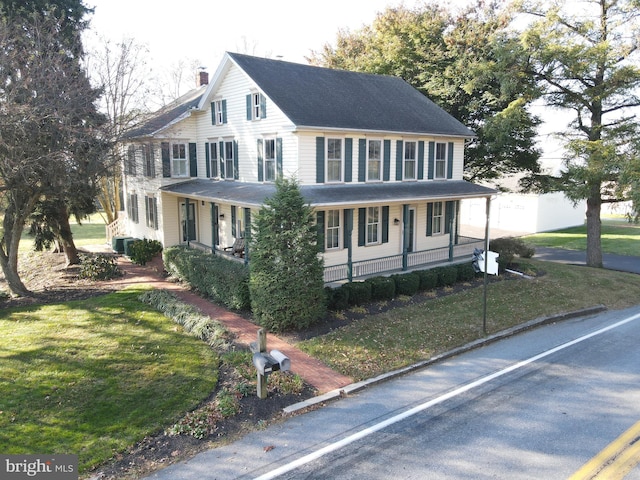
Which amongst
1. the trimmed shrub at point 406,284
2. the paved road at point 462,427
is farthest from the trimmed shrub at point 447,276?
the paved road at point 462,427

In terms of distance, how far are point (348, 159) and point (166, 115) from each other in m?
12.1

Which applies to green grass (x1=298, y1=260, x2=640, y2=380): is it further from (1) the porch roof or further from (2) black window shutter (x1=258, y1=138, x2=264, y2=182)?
(2) black window shutter (x1=258, y1=138, x2=264, y2=182)

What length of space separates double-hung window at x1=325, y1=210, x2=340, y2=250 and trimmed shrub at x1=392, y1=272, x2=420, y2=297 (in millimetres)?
2949

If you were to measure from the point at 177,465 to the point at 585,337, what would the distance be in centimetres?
1153

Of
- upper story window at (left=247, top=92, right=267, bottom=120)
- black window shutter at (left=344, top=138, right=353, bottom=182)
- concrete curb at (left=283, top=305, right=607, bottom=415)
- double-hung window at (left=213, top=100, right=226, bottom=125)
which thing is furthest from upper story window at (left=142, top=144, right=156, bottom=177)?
concrete curb at (left=283, top=305, right=607, bottom=415)

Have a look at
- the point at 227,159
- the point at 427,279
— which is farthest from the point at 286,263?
the point at 227,159

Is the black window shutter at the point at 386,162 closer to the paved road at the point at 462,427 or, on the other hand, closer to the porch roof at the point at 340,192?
the porch roof at the point at 340,192

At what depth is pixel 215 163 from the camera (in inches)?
826

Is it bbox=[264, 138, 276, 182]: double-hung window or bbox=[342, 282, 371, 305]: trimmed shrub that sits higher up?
bbox=[264, 138, 276, 182]: double-hung window

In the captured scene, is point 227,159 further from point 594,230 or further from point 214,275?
point 594,230

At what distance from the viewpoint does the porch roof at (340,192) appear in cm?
1552

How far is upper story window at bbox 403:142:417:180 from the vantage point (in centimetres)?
1939

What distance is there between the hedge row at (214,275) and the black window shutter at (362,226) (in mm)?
5236

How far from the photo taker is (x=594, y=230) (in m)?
22.5
